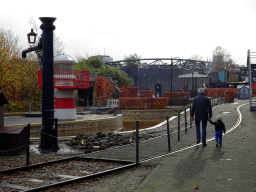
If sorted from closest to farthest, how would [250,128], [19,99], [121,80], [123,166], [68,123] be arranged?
[123,166], [250,128], [68,123], [19,99], [121,80]

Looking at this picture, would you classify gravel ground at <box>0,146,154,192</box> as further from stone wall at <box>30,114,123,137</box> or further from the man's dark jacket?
stone wall at <box>30,114,123,137</box>

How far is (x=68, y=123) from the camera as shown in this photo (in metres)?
23.2

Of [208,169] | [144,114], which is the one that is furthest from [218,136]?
[144,114]

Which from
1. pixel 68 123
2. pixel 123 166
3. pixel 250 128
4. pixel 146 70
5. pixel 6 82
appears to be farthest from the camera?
pixel 146 70

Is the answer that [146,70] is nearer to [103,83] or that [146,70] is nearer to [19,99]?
[103,83]

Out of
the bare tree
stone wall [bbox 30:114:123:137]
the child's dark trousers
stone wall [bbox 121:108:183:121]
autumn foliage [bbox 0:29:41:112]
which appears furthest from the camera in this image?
the bare tree

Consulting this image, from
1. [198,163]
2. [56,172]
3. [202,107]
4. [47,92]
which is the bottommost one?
[56,172]

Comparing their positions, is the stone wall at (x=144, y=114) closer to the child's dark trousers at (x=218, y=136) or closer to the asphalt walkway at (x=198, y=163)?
the asphalt walkway at (x=198, y=163)

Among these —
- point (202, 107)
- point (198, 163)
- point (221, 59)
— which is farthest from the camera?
point (221, 59)

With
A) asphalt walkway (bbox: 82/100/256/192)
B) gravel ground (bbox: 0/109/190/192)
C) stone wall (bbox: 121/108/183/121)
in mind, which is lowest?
stone wall (bbox: 121/108/183/121)

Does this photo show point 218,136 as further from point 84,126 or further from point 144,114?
point 144,114

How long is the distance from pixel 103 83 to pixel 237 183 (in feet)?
140

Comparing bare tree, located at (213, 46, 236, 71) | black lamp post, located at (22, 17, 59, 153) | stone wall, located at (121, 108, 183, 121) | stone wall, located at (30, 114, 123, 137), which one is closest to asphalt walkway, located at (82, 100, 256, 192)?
black lamp post, located at (22, 17, 59, 153)

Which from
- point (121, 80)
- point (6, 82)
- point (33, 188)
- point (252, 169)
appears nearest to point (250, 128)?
point (252, 169)
